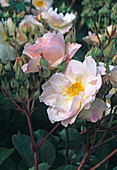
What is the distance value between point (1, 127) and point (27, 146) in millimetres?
Result: 178

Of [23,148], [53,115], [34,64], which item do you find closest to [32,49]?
[34,64]

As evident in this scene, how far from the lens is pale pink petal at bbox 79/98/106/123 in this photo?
1.49 feet

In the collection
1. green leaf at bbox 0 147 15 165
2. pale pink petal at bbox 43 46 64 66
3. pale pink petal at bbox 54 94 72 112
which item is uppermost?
pale pink petal at bbox 43 46 64 66

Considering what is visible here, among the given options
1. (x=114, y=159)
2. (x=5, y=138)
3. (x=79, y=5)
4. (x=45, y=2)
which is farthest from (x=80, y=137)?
(x=79, y=5)

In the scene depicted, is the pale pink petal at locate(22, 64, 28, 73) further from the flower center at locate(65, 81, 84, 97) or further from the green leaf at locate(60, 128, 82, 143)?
the green leaf at locate(60, 128, 82, 143)

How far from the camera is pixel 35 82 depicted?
587mm

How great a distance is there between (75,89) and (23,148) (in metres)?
0.26

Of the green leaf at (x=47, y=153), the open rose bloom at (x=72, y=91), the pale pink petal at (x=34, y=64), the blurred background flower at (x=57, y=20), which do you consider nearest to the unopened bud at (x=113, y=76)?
the open rose bloom at (x=72, y=91)

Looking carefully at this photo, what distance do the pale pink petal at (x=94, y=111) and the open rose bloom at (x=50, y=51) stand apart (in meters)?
0.10

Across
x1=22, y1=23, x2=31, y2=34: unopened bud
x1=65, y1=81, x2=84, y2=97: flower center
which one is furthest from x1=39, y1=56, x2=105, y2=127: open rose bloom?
x1=22, y1=23, x2=31, y2=34: unopened bud

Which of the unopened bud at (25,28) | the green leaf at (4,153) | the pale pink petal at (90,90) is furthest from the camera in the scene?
the unopened bud at (25,28)

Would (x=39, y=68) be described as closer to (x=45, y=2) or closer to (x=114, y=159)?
(x=114, y=159)

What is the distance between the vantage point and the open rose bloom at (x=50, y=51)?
47 centimetres

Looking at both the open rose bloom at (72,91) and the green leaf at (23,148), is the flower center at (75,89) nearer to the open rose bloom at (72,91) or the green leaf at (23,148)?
the open rose bloom at (72,91)
